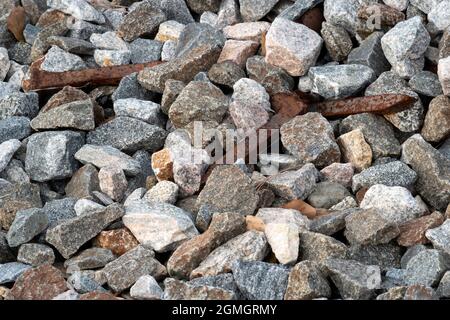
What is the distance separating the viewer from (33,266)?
362cm

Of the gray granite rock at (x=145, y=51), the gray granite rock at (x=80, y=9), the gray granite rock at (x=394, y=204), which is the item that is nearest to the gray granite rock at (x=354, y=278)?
the gray granite rock at (x=394, y=204)

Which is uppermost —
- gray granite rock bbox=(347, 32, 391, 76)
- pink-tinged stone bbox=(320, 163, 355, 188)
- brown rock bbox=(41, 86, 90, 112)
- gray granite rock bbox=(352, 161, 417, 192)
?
gray granite rock bbox=(347, 32, 391, 76)

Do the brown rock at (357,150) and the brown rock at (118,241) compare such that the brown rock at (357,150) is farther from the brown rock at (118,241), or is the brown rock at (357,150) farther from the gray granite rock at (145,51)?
the gray granite rock at (145,51)

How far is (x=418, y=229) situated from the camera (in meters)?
3.54

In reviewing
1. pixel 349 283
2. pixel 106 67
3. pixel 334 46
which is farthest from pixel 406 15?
pixel 349 283

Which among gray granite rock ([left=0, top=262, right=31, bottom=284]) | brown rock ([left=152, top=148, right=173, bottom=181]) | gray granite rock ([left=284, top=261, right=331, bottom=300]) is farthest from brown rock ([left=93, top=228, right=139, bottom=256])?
gray granite rock ([left=284, top=261, right=331, bottom=300])

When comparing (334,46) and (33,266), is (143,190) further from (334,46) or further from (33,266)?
(334,46)

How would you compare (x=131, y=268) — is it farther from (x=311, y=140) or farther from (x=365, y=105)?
(x=365, y=105)

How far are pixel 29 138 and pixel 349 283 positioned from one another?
6.35ft

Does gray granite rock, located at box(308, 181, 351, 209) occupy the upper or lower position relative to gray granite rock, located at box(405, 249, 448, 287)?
lower

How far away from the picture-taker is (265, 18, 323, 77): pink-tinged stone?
4.48 metres

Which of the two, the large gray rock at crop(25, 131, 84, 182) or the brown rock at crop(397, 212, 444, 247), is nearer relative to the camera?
the brown rock at crop(397, 212, 444, 247)

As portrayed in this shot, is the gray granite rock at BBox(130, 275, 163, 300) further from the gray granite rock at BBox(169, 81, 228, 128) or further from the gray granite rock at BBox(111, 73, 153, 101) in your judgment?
the gray granite rock at BBox(111, 73, 153, 101)

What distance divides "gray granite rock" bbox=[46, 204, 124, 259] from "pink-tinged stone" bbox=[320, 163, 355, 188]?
3.22 feet
